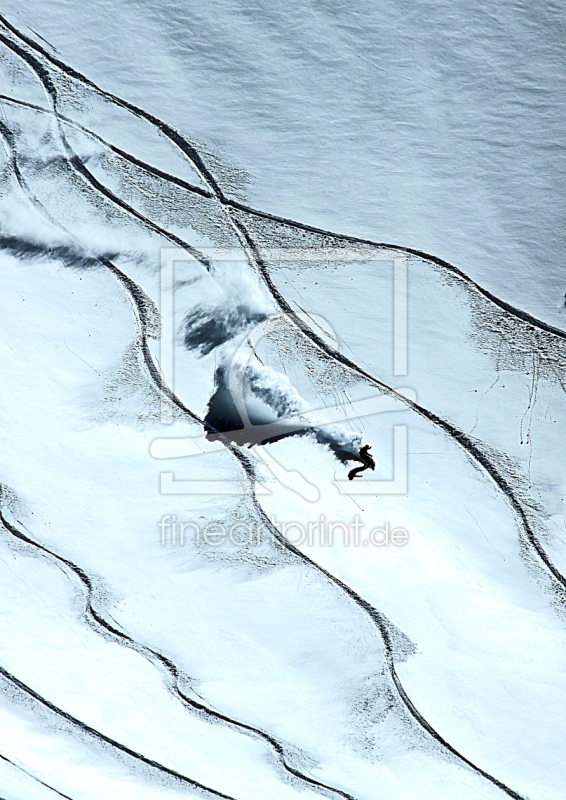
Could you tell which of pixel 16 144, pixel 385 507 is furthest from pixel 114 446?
pixel 16 144

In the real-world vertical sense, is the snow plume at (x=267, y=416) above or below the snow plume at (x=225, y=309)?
below

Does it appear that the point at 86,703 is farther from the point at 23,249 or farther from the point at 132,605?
the point at 23,249

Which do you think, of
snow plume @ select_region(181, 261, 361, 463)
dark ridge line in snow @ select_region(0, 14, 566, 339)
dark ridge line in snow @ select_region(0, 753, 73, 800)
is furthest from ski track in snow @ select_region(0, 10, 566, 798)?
dark ridge line in snow @ select_region(0, 753, 73, 800)

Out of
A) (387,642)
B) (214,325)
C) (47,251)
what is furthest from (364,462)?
(47,251)

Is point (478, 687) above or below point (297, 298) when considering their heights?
below

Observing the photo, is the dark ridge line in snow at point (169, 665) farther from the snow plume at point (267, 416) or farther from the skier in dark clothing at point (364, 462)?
the skier in dark clothing at point (364, 462)

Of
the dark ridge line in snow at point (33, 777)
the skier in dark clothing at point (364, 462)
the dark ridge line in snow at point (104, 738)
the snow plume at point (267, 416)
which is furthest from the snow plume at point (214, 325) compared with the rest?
the dark ridge line in snow at point (33, 777)
